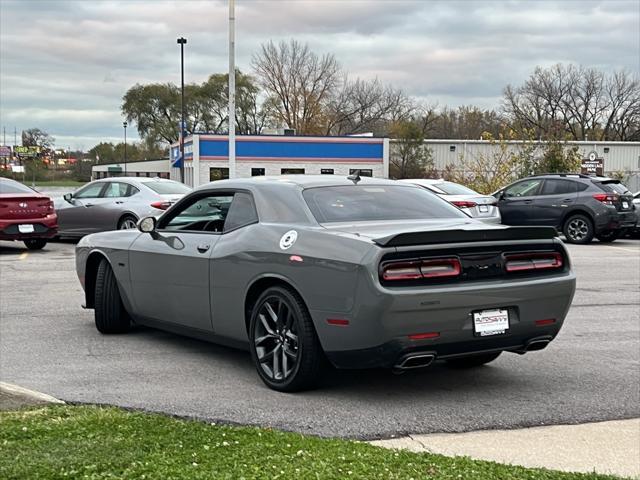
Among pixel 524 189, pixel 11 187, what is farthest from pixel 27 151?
pixel 524 189

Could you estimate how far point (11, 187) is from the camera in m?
15.9

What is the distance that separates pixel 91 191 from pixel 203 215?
11.2 meters

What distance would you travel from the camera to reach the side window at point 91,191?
57.0 ft

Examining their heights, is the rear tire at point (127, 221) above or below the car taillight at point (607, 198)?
below

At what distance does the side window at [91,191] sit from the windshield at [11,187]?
1520mm

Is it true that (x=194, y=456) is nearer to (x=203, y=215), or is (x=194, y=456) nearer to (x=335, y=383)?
(x=335, y=383)

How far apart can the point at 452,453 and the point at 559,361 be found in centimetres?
273

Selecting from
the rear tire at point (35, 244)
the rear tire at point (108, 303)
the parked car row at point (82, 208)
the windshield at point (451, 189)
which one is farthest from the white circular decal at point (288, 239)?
the windshield at point (451, 189)

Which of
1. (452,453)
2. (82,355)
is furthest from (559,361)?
(82,355)

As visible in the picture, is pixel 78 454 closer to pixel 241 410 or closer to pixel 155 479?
pixel 155 479

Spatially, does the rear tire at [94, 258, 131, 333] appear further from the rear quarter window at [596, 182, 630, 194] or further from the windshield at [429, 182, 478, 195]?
the rear quarter window at [596, 182, 630, 194]

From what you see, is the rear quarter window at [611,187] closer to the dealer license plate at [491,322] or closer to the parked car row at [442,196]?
the parked car row at [442,196]

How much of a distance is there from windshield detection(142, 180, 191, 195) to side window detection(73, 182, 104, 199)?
111cm

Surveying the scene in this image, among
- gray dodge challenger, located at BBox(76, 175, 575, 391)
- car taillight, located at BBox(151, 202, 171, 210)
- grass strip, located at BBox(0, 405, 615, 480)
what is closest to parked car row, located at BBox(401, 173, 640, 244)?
car taillight, located at BBox(151, 202, 171, 210)
